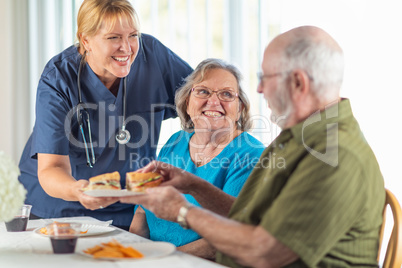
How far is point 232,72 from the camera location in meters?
2.10

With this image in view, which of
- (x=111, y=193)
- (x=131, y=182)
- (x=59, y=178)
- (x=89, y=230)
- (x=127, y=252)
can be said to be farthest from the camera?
(x=59, y=178)

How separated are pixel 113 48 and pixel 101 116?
0.33 metres

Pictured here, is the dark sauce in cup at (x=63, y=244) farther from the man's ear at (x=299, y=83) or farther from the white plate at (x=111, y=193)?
the man's ear at (x=299, y=83)

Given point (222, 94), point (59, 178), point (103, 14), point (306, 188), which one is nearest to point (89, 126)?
point (59, 178)

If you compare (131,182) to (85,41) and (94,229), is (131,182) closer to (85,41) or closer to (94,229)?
(94,229)

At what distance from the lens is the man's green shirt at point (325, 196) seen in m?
1.09

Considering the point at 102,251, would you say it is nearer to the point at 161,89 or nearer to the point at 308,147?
the point at 308,147

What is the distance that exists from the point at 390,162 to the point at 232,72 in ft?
2.65

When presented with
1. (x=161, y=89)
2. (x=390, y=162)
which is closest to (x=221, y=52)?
(x=161, y=89)

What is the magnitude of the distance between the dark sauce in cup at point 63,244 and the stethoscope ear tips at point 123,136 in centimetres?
98

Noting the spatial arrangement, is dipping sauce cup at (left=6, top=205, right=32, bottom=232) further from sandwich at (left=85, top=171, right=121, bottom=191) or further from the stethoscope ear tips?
the stethoscope ear tips

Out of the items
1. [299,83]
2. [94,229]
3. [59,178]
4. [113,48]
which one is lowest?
[94,229]

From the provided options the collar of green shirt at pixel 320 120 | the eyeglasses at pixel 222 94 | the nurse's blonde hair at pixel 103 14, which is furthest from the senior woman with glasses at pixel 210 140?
the collar of green shirt at pixel 320 120

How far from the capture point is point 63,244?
48.8 inches
